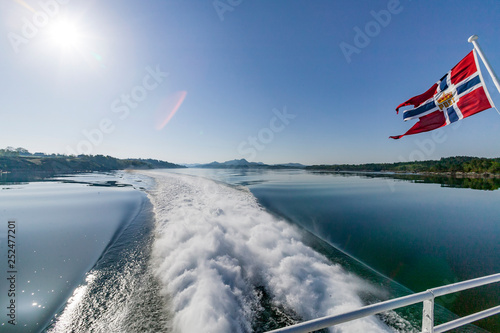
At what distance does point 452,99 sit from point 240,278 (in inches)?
261

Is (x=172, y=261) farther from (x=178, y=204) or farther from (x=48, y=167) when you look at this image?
(x=48, y=167)

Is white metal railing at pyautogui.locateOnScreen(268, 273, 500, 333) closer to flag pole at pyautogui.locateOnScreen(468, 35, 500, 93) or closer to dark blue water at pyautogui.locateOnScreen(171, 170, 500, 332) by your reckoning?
dark blue water at pyautogui.locateOnScreen(171, 170, 500, 332)

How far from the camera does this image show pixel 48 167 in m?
64.8

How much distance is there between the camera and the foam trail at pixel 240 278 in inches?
131

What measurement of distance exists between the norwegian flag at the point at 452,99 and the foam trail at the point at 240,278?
429 centimetres

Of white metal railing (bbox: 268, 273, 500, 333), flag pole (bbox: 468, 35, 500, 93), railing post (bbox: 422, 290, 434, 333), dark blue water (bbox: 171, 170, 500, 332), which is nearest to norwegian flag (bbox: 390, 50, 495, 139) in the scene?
flag pole (bbox: 468, 35, 500, 93)

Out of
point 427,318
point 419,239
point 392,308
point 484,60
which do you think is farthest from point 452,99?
point 419,239

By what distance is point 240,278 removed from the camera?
451 centimetres

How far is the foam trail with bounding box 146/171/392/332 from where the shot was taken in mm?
3332

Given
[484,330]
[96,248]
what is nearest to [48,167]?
[96,248]

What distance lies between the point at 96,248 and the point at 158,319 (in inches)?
180

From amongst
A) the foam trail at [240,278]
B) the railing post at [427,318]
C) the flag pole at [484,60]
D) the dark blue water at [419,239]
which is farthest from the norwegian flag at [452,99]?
the railing post at [427,318]

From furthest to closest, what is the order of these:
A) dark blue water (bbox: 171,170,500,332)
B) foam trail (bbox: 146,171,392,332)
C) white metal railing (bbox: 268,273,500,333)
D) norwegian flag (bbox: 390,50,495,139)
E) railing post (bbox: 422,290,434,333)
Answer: dark blue water (bbox: 171,170,500,332)
norwegian flag (bbox: 390,50,495,139)
foam trail (bbox: 146,171,392,332)
railing post (bbox: 422,290,434,333)
white metal railing (bbox: 268,273,500,333)

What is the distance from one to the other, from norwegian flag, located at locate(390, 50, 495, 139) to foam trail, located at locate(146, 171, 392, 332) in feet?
14.1
